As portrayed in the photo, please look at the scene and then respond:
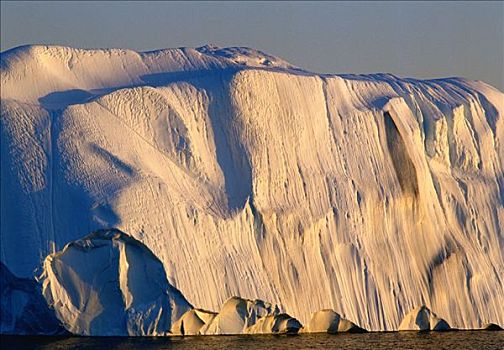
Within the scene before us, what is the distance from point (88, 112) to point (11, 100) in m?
1.80

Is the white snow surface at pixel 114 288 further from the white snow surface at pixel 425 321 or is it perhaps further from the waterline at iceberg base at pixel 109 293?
the white snow surface at pixel 425 321

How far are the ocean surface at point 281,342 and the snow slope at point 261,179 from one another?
0.75m

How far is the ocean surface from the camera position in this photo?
33000mm

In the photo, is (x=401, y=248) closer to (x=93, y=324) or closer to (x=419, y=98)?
(x=419, y=98)

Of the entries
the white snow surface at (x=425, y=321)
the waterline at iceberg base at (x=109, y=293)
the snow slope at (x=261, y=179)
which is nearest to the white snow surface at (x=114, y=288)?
the waterline at iceberg base at (x=109, y=293)

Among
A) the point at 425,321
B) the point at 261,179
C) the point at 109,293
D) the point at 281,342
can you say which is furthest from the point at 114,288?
the point at 425,321

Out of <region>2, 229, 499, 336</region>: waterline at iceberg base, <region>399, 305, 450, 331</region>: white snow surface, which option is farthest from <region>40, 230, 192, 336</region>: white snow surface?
<region>399, 305, 450, 331</region>: white snow surface

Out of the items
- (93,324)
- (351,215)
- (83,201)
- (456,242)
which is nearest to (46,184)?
(83,201)

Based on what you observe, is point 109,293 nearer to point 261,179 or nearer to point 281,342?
point 281,342

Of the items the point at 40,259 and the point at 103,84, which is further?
the point at 103,84

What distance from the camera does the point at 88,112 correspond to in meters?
35.6

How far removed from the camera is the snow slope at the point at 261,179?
113 ft

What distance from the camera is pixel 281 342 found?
34469 millimetres

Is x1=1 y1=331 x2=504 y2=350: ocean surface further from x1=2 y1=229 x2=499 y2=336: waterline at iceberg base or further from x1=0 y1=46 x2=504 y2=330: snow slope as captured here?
x1=0 y1=46 x2=504 y2=330: snow slope
